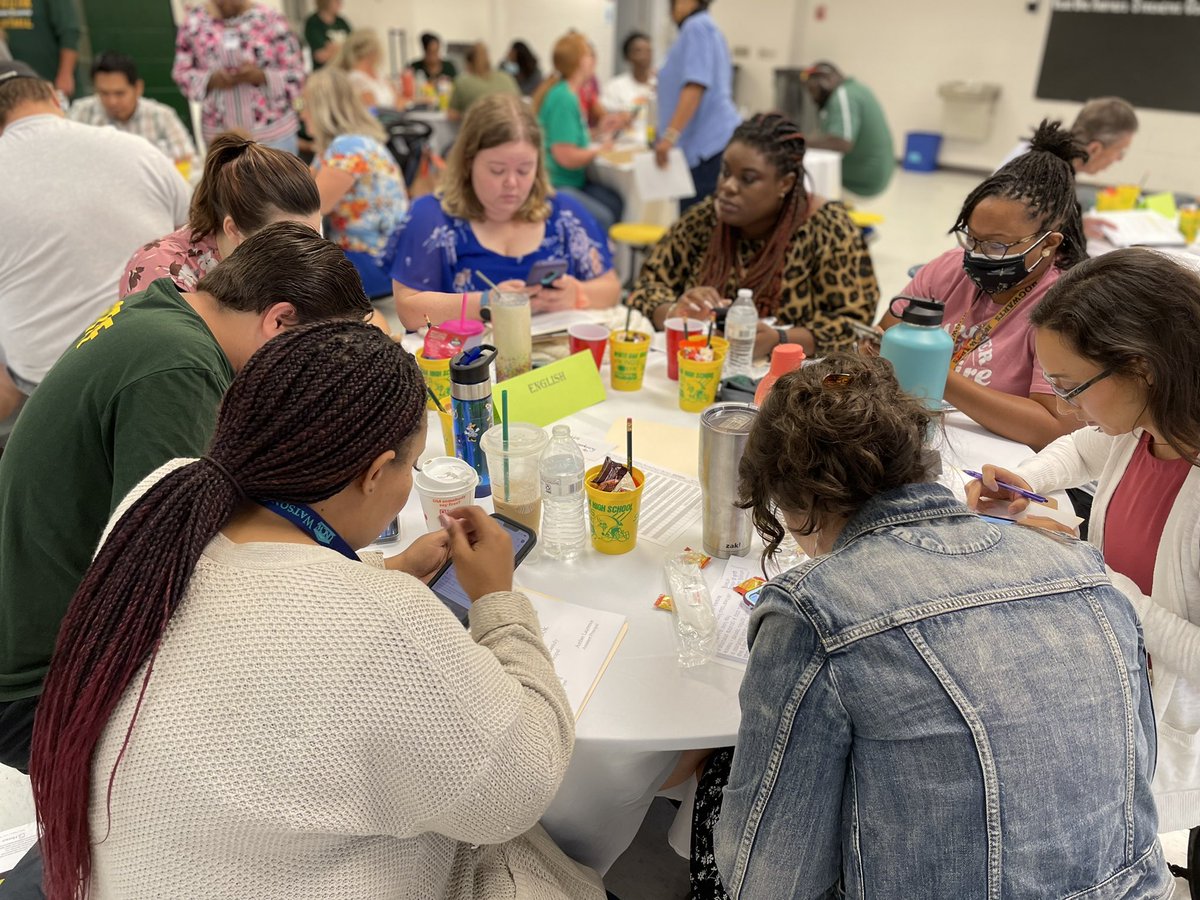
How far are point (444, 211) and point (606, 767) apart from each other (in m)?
2.08

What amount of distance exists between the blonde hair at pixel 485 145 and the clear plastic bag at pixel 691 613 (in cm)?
173

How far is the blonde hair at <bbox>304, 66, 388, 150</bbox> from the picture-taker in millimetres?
4602

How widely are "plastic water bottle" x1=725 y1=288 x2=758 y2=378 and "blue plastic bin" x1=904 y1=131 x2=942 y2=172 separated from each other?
27.2ft

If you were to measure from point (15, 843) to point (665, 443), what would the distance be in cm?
156

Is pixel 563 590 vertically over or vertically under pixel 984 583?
under

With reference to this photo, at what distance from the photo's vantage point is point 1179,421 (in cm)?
131

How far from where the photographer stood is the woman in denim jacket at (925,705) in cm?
91

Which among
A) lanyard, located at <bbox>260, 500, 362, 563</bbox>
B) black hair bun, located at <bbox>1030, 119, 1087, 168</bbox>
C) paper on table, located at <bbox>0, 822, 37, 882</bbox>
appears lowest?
paper on table, located at <bbox>0, 822, 37, 882</bbox>

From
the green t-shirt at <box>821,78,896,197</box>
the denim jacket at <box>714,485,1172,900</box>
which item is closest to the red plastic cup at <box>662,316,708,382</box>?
the denim jacket at <box>714,485,1172,900</box>

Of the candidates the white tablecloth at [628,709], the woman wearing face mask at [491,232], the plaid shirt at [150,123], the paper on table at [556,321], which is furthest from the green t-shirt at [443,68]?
the white tablecloth at [628,709]

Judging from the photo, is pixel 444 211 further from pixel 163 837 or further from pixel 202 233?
pixel 163 837

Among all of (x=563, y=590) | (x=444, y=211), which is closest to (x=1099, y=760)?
(x=563, y=590)

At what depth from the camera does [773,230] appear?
2.71 m

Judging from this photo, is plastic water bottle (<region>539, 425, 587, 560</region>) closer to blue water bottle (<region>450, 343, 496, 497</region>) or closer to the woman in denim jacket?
blue water bottle (<region>450, 343, 496, 497</region>)
